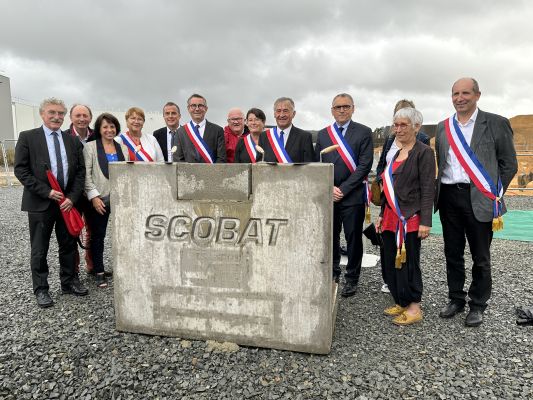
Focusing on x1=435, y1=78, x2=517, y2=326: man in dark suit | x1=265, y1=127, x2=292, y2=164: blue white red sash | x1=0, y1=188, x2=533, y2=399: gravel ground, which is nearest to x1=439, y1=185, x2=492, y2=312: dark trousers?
x1=435, y1=78, x2=517, y2=326: man in dark suit

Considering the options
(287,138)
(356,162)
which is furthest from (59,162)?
(356,162)

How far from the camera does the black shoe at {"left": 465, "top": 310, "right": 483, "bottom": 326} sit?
12.3ft

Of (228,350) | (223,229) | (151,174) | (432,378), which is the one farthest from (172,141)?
(432,378)

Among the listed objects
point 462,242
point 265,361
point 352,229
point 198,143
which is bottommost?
point 265,361

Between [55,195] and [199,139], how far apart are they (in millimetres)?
1782

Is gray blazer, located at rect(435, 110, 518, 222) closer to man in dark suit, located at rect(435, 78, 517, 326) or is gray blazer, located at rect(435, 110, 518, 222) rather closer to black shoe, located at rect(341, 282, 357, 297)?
man in dark suit, located at rect(435, 78, 517, 326)

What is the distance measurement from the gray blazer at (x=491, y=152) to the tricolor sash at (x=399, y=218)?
0.70 m

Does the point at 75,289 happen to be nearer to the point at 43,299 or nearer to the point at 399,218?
→ the point at 43,299

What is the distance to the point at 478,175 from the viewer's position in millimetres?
3639

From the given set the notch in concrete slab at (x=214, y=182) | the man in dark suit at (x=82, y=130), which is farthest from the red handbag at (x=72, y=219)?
the notch in concrete slab at (x=214, y=182)

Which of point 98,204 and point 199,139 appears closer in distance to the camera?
point 98,204

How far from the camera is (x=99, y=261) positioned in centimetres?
493

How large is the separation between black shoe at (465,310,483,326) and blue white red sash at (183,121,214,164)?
3.40 m

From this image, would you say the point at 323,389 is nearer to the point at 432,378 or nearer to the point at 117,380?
the point at 432,378
